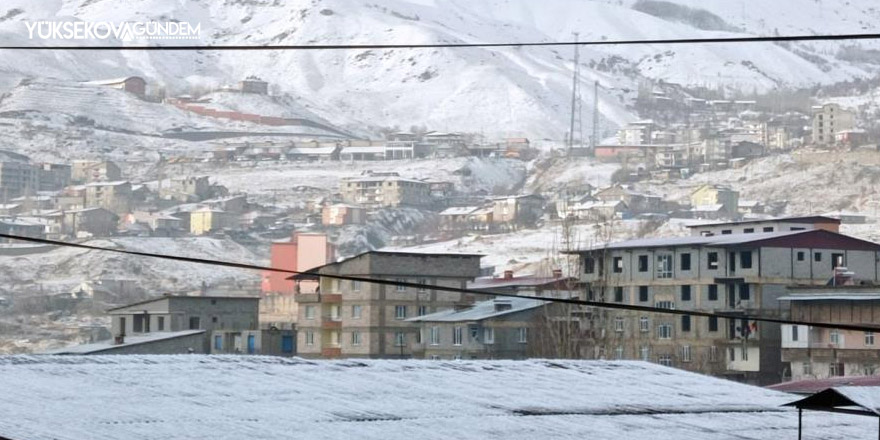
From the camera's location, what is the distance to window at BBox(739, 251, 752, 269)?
73500 millimetres

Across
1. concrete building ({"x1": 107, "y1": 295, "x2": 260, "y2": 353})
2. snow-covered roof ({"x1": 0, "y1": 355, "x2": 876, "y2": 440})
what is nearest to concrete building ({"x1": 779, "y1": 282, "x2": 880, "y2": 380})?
concrete building ({"x1": 107, "y1": 295, "x2": 260, "y2": 353})

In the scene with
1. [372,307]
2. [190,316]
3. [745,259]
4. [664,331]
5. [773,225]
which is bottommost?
[664,331]

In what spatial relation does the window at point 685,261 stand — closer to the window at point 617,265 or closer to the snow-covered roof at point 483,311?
the window at point 617,265

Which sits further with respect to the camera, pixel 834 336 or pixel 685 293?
pixel 685 293

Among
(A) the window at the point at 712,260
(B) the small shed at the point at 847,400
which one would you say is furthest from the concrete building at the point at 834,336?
(B) the small shed at the point at 847,400

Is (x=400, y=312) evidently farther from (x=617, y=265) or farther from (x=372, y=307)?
(x=617, y=265)

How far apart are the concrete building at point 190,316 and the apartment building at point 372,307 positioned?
3645 millimetres

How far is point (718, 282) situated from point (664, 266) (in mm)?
3644

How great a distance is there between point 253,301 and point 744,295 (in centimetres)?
2929

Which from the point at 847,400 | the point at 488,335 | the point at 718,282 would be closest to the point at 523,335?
the point at 488,335

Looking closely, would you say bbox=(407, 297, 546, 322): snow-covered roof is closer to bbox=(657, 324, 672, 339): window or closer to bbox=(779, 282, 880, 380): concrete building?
bbox=(657, 324, 672, 339): window

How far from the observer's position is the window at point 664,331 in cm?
8058

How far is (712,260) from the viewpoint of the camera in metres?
75.7

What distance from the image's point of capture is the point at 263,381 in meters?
16.6
